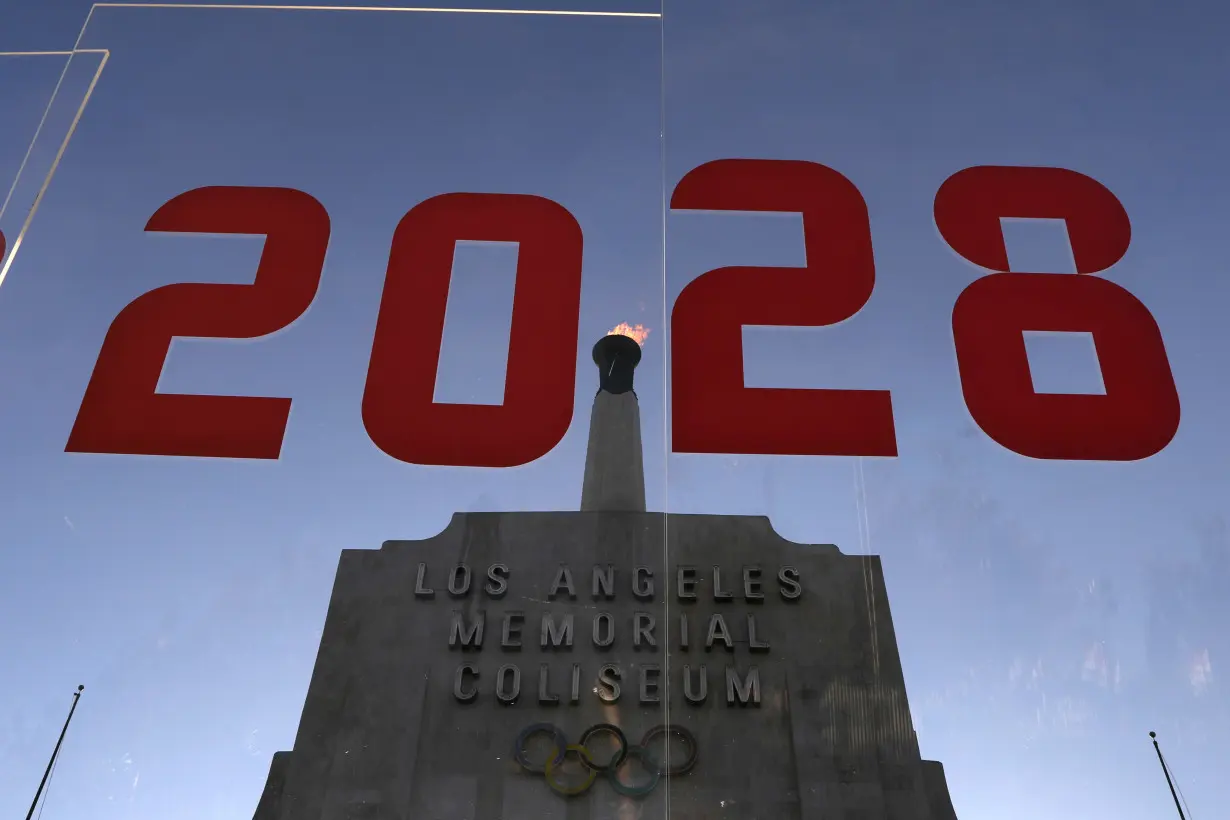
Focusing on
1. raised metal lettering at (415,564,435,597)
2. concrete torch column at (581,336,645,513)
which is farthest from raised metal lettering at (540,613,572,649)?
concrete torch column at (581,336,645,513)

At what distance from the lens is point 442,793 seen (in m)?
15.6

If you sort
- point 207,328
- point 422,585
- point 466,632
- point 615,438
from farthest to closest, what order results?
1. point 615,438
2. point 422,585
3. point 466,632
4. point 207,328

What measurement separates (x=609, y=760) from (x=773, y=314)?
8.20 metres

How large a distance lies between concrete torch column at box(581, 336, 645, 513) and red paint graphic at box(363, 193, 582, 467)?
7.00 metres

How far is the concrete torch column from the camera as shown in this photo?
20891mm

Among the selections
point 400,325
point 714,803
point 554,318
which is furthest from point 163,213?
point 714,803

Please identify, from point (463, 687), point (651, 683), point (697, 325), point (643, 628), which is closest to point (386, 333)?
point (697, 325)

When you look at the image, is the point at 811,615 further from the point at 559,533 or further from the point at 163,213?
the point at 163,213

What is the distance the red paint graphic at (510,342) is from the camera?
12.8 meters

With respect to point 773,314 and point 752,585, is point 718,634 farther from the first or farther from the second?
point 773,314

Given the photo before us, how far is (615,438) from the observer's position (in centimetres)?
2216

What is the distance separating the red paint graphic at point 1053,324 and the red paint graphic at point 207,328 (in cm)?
1001

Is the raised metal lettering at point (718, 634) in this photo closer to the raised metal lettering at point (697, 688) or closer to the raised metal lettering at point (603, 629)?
the raised metal lettering at point (697, 688)

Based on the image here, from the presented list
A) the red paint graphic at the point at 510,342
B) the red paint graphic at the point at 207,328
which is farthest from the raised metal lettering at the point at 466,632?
the red paint graphic at the point at 207,328
